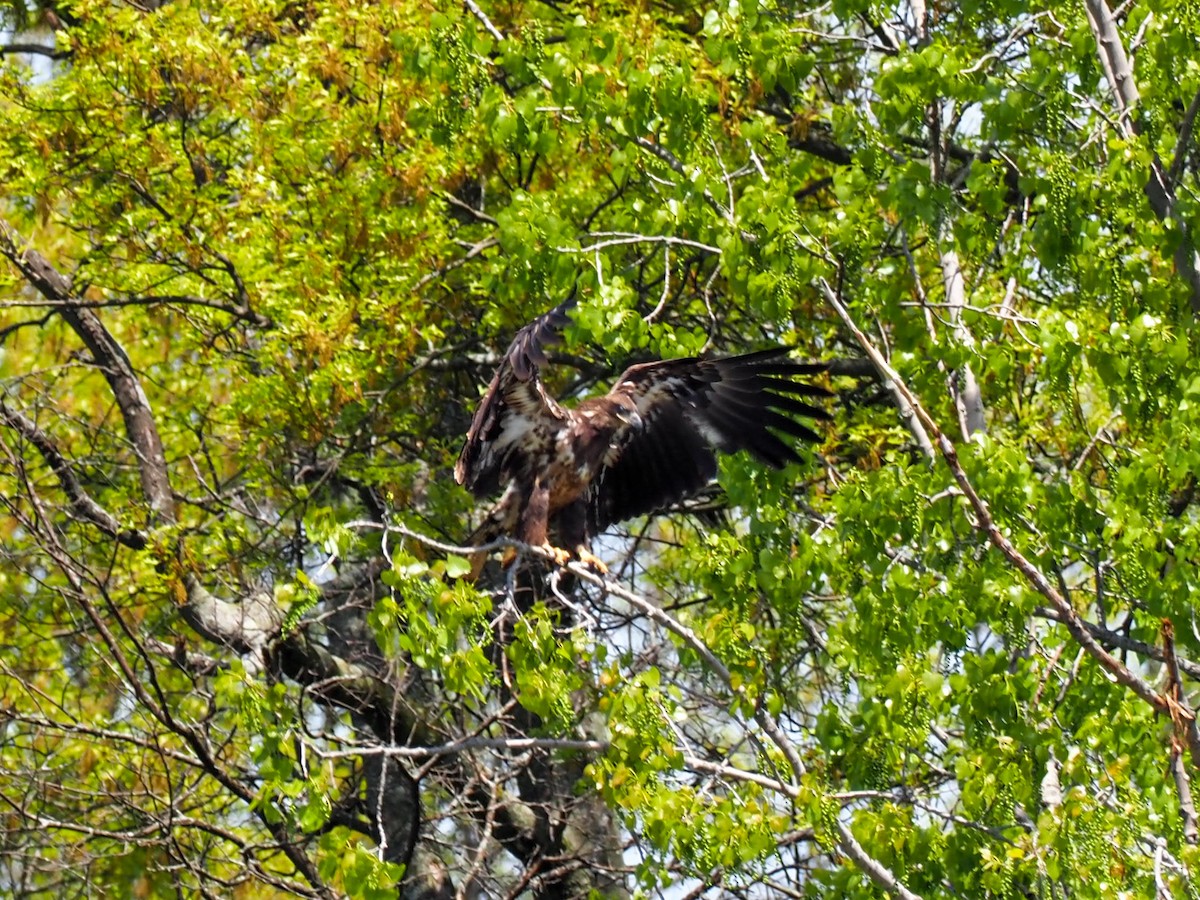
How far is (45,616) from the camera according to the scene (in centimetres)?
984

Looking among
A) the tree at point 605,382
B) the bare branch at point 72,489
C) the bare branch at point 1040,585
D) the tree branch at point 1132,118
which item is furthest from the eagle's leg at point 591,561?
the tree branch at point 1132,118

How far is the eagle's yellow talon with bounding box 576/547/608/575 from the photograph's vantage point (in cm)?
688

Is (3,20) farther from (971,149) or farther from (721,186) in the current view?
(721,186)

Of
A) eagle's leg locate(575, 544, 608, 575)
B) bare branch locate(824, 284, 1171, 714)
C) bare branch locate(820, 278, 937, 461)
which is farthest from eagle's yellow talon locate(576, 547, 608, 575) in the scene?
bare branch locate(824, 284, 1171, 714)

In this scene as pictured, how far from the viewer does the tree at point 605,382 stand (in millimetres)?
4711

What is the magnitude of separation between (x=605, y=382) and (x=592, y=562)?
197cm

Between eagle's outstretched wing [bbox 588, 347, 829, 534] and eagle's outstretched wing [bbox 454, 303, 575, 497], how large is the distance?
1.58ft

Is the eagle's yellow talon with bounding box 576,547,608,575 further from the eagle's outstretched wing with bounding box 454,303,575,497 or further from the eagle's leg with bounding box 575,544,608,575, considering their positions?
the eagle's outstretched wing with bounding box 454,303,575,497

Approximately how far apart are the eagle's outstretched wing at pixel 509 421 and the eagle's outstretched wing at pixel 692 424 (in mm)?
482

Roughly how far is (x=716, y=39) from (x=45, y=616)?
6.00 metres

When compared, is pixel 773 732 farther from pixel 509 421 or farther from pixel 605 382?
pixel 605 382

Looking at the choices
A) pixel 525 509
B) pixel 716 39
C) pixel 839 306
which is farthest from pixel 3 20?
pixel 839 306

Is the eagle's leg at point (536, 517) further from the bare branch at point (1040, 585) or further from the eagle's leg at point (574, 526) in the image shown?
the bare branch at point (1040, 585)

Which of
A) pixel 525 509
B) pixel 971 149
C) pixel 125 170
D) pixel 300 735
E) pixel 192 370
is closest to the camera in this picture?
pixel 300 735
